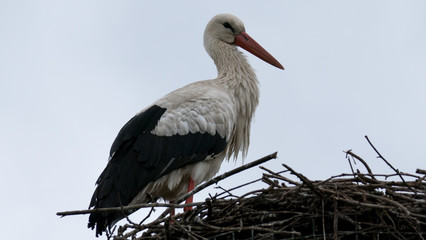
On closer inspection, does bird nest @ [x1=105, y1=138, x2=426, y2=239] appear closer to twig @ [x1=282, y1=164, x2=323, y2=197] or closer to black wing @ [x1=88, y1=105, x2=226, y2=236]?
twig @ [x1=282, y1=164, x2=323, y2=197]

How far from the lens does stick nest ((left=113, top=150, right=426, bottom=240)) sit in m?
4.36

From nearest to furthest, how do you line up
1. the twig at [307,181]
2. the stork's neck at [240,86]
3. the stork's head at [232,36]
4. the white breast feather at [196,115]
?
the twig at [307,181]
the white breast feather at [196,115]
the stork's neck at [240,86]
the stork's head at [232,36]

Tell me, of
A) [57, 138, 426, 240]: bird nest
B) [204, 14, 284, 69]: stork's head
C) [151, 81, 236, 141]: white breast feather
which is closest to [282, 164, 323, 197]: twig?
[57, 138, 426, 240]: bird nest

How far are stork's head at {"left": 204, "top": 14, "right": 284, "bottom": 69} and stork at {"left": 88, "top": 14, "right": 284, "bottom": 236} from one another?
480 millimetres

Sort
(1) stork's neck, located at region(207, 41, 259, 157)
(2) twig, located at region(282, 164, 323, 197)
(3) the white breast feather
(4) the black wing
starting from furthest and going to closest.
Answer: (1) stork's neck, located at region(207, 41, 259, 157), (3) the white breast feather, (4) the black wing, (2) twig, located at region(282, 164, 323, 197)

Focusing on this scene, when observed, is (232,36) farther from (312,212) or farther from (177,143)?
(312,212)

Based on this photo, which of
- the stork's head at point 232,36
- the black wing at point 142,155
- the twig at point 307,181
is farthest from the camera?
the stork's head at point 232,36

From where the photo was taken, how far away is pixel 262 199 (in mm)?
4688

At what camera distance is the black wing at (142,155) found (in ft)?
19.2

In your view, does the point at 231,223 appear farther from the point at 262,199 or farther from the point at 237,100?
the point at 237,100

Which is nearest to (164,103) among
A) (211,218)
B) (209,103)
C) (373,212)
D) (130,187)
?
(209,103)

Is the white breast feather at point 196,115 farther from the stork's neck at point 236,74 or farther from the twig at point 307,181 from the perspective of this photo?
the twig at point 307,181

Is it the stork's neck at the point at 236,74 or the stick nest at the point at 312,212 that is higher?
the stork's neck at the point at 236,74

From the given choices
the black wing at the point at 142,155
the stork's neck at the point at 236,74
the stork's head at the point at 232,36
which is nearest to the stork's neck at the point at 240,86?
the stork's neck at the point at 236,74
